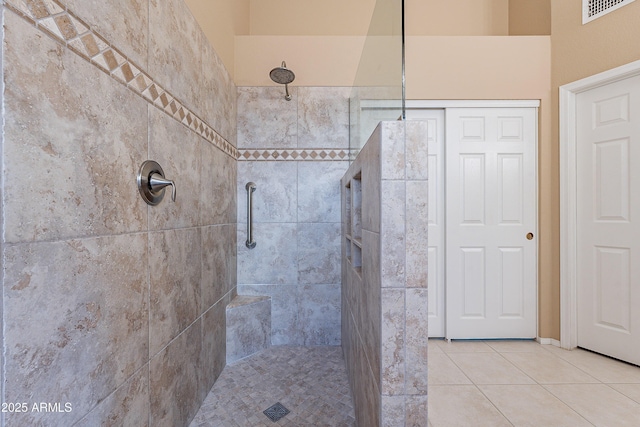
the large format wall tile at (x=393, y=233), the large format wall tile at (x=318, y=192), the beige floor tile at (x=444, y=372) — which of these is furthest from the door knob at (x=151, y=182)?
the beige floor tile at (x=444, y=372)

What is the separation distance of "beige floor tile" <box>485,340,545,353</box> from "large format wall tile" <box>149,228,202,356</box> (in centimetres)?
227

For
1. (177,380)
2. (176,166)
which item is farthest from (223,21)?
(177,380)

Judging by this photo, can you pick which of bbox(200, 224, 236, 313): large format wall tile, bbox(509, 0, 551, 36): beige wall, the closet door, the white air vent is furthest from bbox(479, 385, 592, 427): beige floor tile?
bbox(509, 0, 551, 36): beige wall

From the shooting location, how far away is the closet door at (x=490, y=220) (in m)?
2.22

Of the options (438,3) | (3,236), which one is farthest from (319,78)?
(3,236)

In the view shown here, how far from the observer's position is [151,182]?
0.96 metres

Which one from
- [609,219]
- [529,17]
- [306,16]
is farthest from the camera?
[306,16]

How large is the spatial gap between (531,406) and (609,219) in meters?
1.47

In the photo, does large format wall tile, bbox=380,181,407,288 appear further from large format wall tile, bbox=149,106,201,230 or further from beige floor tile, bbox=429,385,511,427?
beige floor tile, bbox=429,385,511,427

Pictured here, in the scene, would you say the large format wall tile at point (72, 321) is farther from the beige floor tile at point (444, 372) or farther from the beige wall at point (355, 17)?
the beige wall at point (355, 17)

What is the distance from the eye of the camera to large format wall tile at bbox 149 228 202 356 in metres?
1.01

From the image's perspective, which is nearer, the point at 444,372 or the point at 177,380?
the point at 177,380

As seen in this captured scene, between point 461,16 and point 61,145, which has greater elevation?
point 461,16

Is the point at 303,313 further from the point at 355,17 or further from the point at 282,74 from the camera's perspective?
the point at 355,17
